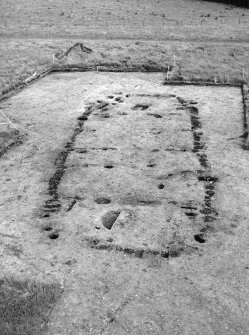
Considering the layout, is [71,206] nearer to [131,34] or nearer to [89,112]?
[89,112]

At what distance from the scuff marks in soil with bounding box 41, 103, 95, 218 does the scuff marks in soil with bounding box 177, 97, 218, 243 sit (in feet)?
6.51

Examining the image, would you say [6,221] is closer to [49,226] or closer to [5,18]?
[49,226]

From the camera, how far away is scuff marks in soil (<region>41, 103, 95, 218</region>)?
6.52 metres

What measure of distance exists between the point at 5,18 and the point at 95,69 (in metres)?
8.44

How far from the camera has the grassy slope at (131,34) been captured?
45.0 feet

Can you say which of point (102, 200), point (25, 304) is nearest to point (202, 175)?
point (102, 200)

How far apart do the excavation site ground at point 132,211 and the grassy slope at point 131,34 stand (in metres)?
3.37

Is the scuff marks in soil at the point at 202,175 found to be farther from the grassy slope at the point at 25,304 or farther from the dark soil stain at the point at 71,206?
the grassy slope at the point at 25,304

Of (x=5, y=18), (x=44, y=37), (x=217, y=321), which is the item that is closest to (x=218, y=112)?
(x=217, y=321)

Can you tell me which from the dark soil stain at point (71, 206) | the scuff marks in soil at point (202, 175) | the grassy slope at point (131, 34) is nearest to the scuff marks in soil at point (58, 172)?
the dark soil stain at point (71, 206)

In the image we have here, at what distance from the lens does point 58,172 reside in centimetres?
754

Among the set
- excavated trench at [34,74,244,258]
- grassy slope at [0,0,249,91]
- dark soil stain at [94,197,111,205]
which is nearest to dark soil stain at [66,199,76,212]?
excavated trench at [34,74,244,258]

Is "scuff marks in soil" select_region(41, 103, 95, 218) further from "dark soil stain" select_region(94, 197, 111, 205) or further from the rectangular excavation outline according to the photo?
"dark soil stain" select_region(94, 197, 111, 205)

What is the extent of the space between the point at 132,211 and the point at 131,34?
39.0ft
